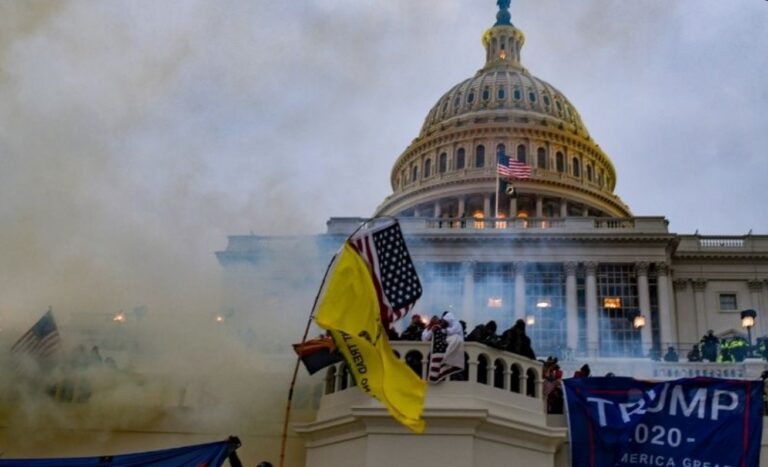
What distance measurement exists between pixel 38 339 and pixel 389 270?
20.5ft

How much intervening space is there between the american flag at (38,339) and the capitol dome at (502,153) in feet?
162

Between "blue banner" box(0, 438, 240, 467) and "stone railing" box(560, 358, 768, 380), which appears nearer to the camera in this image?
"blue banner" box(0, 438, 240, 467)

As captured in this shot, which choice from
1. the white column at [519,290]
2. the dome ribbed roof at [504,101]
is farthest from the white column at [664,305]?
the dome ribbed roof at [504,101]

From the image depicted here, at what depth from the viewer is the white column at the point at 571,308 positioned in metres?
43.1

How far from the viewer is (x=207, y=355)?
51.5 ft

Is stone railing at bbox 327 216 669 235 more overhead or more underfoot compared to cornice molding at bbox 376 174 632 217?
more underfoot

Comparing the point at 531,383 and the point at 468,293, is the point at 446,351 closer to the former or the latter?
the point at 531,383

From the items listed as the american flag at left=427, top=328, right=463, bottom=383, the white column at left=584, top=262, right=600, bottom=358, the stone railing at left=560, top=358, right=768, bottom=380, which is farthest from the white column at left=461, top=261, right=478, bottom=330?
the american flag at left=427, top=328, right=463, bottom=383

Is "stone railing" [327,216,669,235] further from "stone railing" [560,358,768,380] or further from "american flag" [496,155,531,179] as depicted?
"stone railing" [560,358,768,380]

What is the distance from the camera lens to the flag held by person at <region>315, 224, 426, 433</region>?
10914 mm

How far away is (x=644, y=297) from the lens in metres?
46.3

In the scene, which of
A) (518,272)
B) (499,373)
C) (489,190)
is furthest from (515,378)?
(489,190)

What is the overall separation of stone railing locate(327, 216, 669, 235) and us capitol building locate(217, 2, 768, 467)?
10 centimetres

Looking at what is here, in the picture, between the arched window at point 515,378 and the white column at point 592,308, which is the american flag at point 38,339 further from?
the white column at point 592,308
